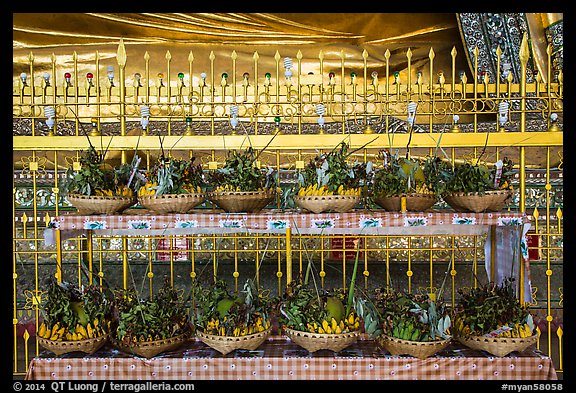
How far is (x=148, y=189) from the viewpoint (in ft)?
12.0

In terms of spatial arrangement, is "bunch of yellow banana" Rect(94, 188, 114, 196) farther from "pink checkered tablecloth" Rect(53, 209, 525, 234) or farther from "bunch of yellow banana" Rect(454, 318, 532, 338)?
"bunch of yellow banana" Rect(454, 318, 532, 338)

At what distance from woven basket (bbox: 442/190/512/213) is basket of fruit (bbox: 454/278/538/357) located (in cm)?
46

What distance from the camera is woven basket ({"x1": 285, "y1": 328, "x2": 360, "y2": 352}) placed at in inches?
135

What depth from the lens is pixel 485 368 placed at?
3445mm

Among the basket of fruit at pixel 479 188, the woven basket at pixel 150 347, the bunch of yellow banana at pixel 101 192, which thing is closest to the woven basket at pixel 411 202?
the basket of fruit at pixel 479 188

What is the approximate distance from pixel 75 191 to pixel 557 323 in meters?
4.25

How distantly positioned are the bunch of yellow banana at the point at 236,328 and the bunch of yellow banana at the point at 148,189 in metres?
0.79

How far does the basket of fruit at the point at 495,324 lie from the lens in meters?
3.46

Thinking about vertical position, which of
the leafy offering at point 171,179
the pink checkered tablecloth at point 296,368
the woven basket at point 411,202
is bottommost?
the pink checkered tablecloth at point 296,368

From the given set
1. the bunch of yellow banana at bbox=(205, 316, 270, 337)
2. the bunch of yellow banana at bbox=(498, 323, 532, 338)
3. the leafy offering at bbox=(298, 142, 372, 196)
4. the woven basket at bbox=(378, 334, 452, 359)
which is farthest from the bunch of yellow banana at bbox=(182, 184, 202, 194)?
the bunch of yellow banana at bbox=(498, 323, 532, 338)

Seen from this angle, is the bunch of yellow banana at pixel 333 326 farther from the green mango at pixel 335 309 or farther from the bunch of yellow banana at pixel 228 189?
the bunch of yellow banana at pixel 228 189

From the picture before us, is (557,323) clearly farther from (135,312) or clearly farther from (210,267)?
(135,312)

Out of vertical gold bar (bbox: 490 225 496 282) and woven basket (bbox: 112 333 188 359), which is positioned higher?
vertical gold bar (bbox: 490 225 496 282)

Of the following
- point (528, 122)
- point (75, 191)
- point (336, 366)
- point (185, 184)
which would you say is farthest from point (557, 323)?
point (75, 191)
